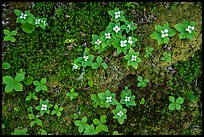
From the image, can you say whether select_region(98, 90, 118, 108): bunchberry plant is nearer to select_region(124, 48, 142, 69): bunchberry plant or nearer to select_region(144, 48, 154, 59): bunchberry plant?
select_region(124, 48, 142, 69): bunchberry plant

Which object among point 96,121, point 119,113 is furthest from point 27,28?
point 119,113

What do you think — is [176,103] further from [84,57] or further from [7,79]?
[7,79]

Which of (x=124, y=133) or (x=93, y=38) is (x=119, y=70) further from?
(x=124, y=133)

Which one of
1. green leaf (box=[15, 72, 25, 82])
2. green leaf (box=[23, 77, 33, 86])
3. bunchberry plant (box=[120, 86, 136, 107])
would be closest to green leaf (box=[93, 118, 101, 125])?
bunchberry plant (box=[120, 86, 136, 107])

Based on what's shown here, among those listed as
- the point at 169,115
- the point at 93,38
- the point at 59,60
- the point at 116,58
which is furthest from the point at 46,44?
the point at 169,115

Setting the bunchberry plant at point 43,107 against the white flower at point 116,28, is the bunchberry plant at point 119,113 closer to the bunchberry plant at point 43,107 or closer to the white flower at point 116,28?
the bunchberry plant at point 43,107

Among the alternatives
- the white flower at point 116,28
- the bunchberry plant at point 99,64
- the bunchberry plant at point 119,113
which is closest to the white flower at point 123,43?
the white flower at point 116,28
